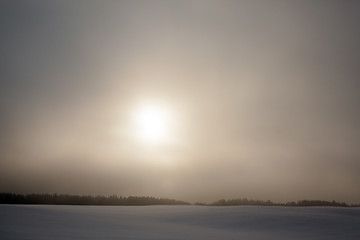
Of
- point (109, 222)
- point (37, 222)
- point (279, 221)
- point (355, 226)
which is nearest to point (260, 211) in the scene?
point (279, 221)

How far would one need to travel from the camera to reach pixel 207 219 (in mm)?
13844

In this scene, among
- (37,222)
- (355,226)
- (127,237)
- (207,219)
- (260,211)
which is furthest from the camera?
(260,211)

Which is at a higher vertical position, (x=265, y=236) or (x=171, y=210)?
(x=171, y=210)

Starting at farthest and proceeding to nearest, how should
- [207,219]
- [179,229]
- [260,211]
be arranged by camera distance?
[260,211] → [207,219] → [179,229]

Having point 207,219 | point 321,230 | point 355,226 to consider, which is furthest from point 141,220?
point 355,226

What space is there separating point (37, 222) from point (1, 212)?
204 centimetres

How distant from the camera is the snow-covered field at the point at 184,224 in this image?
9.64 metres

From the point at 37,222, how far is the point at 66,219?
135cm

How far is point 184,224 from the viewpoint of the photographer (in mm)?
12859

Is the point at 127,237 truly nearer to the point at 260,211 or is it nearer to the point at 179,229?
the point at 179,229

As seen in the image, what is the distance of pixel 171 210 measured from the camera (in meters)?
16.0

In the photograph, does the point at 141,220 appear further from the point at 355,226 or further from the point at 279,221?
the point at 355,226

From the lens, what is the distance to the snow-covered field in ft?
31.6

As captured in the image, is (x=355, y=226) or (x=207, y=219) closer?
(x=355, y=226)
